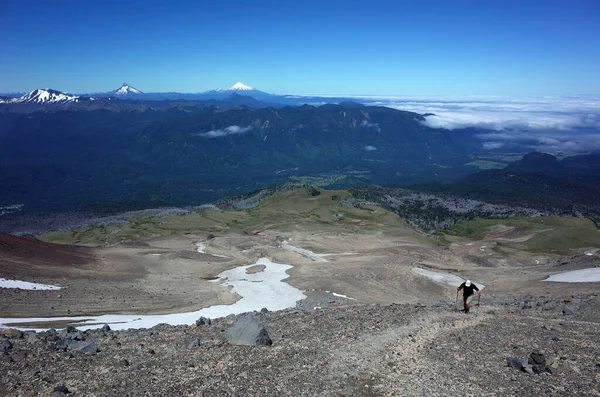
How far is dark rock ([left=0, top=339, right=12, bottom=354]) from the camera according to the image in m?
16.7

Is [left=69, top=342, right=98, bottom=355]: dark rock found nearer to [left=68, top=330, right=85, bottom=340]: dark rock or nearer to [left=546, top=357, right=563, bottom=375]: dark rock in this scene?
[left=68, top=330, right=85, bottom=340]: dark rock

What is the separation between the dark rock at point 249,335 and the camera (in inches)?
749

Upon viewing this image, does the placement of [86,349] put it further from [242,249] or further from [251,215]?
[251,215]

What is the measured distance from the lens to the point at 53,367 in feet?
52.2

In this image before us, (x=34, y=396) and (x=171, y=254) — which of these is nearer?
(x=34, y=396)

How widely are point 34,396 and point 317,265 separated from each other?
43.2m

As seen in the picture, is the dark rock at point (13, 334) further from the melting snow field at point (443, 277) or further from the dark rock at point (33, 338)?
the melting snow field at point (443, 277)

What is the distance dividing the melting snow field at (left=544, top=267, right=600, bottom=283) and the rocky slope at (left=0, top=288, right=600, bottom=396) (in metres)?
20.0

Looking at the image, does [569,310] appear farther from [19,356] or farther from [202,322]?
[19,356]

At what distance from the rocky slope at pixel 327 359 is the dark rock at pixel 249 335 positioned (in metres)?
0.47

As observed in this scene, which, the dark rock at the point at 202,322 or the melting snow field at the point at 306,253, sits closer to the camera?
the dark rock at the point at 202,322

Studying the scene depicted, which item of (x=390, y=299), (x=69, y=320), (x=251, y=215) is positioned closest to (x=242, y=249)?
(x=390, y=299)

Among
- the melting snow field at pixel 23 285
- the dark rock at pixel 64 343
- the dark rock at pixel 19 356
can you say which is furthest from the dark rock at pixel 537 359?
the melting snow field at pixel 23 285

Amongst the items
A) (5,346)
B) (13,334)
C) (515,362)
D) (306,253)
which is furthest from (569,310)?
(306,253)
